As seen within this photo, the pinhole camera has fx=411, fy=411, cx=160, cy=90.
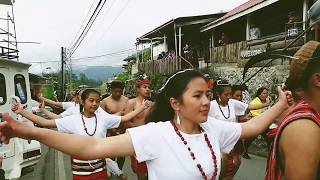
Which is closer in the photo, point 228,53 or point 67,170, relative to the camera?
point 67,170

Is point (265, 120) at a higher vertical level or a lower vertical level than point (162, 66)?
lower

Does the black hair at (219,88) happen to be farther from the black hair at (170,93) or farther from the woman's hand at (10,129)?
the woman's hand at (10,129)

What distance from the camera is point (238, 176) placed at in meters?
7.76

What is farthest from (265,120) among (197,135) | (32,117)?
(32,117)

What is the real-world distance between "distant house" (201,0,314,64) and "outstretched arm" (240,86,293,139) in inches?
401

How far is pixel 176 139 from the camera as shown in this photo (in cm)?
244

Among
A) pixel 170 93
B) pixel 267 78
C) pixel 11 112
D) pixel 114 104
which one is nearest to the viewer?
pixel 170 93

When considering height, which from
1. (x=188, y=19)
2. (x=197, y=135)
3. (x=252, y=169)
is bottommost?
(x=252, y=169)

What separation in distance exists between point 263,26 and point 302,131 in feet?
51.8

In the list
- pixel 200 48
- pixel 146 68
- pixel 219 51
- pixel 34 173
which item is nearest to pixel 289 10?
pixel 219 51

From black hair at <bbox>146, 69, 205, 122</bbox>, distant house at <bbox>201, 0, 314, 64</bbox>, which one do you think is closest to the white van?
black hair at <bbox>146, 69, 205, 122</bbox>

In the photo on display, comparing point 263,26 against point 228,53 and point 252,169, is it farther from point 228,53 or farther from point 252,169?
point 252,169

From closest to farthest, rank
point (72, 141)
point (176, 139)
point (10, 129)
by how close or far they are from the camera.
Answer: point (10, 129) → point (72, 141) → point (176, 139)

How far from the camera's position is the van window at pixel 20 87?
806cm
